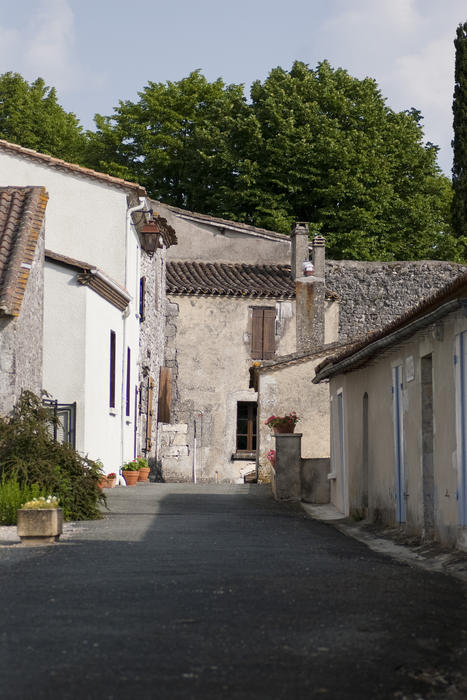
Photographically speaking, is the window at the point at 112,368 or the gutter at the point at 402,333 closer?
the gutter at the point at 402,333

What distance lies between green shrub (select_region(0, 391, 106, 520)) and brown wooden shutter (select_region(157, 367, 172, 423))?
52.8ft

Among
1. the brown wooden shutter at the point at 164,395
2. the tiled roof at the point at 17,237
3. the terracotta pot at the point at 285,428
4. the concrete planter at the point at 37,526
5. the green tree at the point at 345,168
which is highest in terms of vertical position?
the green tree at the point at 345,168

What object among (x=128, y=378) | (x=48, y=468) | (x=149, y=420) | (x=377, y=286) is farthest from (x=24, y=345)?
(x=377, y=286)

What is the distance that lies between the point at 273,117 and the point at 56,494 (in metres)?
29.3

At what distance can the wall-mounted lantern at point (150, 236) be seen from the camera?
Answer: 26.9 meters

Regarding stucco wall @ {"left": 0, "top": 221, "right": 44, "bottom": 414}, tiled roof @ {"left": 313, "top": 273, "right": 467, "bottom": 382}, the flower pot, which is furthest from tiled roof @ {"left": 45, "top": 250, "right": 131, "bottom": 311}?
tiled roof @ {"left": 313, "top": 273, "right": 467, "bottom": 382}

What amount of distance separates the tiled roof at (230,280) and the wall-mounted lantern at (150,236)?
211 inches

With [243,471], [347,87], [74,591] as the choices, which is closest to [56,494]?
[74,591]

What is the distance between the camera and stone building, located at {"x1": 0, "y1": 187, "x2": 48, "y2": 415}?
611 inches

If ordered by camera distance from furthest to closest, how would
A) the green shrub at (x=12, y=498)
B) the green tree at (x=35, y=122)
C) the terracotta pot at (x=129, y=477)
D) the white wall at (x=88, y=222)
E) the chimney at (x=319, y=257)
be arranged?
the green tree at (x=35, y=122), the chimney at (x=319, y=257), the white wall at (x=88, y=222), the terracotta pot at (x=129, y=477), the green shrub at (x=12, y=498)

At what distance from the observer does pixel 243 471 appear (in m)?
32.3

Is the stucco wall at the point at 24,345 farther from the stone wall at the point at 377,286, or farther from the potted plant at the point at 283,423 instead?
the stone wall at the point at 377,286

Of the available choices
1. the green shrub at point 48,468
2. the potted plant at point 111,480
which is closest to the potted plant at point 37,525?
the green shrub at point 48,468

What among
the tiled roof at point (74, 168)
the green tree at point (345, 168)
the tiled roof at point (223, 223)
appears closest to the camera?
the tiled roof at point (74, 168)
